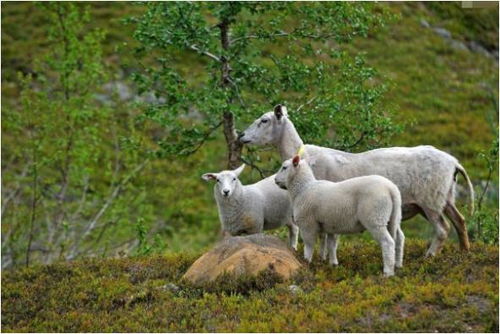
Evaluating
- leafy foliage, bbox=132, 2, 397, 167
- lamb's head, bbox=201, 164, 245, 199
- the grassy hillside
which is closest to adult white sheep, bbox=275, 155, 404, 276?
lamb's head, bbox=201, 164, 245, 199

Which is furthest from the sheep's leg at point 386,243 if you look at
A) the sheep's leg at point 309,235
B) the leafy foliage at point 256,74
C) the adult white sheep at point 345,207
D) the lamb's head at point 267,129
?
the leafy foliage at point 256,74

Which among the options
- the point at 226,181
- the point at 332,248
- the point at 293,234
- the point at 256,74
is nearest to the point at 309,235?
the point at 332,248

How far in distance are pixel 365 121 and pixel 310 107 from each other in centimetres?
171

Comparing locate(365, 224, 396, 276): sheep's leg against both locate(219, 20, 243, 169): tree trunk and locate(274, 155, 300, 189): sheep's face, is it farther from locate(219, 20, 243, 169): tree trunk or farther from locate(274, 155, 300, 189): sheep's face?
locate(219, 20, 243, 169): tree trunk

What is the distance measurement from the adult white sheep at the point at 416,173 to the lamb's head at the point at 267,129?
88 cm

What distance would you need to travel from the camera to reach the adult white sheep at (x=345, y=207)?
11969 mm

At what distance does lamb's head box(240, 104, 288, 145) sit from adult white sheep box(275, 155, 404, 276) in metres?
1.55

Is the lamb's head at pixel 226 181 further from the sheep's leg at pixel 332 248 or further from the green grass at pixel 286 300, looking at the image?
the sheep's leg at pixel 332 248

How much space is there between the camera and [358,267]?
43.5 feet

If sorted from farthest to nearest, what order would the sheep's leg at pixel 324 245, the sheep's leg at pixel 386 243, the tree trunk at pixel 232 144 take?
the tree trunk at pixel 232 144, the sheep's leg at pixel 324 245, the sheep's leg at pixel 386 243

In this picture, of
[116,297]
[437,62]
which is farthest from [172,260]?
[437,62]

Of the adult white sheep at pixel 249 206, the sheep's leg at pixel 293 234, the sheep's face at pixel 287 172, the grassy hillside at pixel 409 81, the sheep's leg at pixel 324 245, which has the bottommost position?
the grassy hillside at pixel 409 81

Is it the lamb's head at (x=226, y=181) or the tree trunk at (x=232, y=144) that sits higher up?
the lamb's head at (x=226, y=181)

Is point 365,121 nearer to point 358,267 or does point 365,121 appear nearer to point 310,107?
point 310,107
